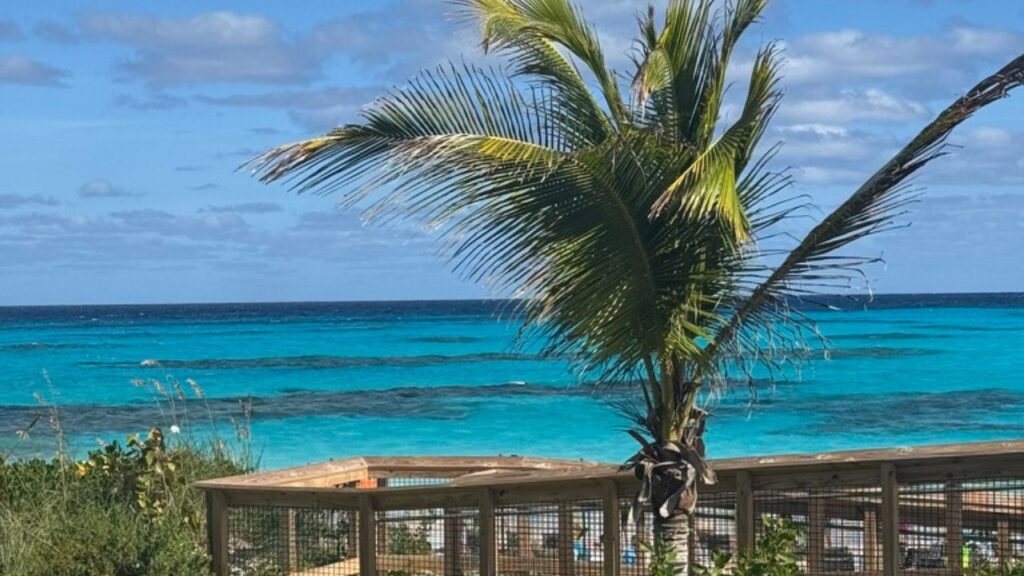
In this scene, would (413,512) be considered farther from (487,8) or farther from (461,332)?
(461,332)

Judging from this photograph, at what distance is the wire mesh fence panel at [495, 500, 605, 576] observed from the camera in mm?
7863

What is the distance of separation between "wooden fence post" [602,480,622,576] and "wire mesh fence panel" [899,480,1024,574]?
4.96 ft

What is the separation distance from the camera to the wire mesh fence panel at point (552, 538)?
786 cm

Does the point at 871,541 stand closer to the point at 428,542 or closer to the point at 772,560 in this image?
the point at 428,542

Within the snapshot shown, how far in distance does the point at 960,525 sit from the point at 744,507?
1.16 metres

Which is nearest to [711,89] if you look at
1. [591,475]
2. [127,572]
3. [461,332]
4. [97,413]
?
[591,475]

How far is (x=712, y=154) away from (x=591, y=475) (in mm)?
2162

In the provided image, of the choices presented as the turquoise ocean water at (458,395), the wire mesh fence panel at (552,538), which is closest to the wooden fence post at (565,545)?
the wire mesh fence panel at (552,538)

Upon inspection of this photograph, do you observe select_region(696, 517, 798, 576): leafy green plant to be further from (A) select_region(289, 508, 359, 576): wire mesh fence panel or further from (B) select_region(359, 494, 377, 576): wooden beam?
(A) select_region(289, 508, 359, 576): wire mesh fence panel

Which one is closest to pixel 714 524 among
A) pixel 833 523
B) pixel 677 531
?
pixel 833 523

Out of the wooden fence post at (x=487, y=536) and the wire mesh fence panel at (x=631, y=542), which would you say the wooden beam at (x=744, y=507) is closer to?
the wire mesh fence panel at (x=631, y=542)

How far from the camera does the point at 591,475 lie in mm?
7566

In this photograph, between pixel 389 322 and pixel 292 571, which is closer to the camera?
pixel 292 571

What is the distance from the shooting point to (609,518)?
7.64 meters
